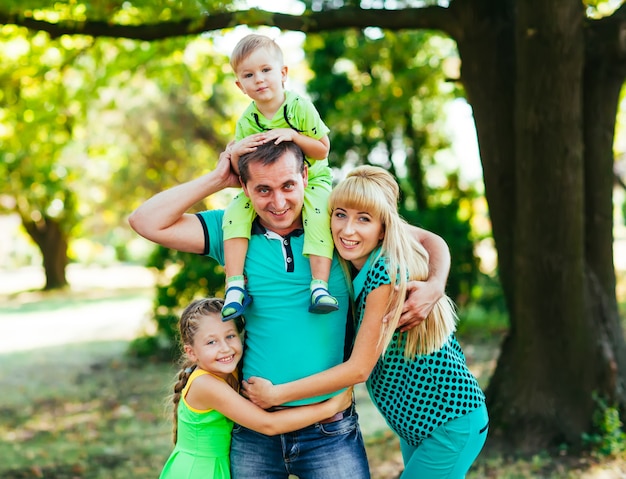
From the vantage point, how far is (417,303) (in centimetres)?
265

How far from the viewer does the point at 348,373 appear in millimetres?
2545

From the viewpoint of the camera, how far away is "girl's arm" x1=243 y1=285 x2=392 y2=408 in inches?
100

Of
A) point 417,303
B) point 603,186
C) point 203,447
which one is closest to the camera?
point 417,303

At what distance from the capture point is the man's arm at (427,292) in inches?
104

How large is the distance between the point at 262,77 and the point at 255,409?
1.43m

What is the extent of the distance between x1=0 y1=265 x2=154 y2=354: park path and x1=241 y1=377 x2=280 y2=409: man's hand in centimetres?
936

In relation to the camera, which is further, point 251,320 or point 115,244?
point 115,244

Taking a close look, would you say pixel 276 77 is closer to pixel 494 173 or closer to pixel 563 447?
pixel 494 173

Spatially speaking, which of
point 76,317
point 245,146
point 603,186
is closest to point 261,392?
point 245,146

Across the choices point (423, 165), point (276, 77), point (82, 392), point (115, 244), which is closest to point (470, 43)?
point (276, 77)

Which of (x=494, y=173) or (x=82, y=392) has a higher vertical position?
(x=494, y=173)

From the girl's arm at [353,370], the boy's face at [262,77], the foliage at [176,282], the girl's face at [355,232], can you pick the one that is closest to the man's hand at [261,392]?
the girl's arm at [353,370]

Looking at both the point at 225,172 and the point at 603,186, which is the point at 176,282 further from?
the point at 225,172

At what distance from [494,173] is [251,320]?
3277mm
